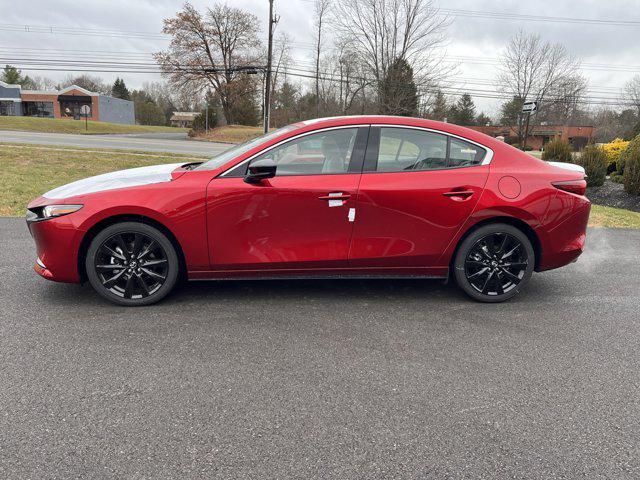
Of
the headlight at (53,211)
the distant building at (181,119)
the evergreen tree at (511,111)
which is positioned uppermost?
the distant building at (181,119)

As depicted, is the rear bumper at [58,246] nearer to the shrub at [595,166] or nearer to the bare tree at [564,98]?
the shrub at [595,166]

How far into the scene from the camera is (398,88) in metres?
24.2

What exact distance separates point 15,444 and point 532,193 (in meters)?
3.98

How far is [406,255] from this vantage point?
13.3 feet

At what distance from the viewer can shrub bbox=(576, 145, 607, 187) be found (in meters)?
13.8

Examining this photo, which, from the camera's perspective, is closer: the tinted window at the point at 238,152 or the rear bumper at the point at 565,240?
the tinted window at the point at 238,152

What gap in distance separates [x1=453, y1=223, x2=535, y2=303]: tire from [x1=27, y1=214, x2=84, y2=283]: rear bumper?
317cm

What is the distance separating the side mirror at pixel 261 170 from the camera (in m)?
3.69

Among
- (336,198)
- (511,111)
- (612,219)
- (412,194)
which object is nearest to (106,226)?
(336,198)

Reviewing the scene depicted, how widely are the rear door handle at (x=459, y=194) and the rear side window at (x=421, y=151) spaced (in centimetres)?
24

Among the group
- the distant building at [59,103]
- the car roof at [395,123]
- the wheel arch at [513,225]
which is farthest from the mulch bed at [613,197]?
the distant building at [59,103]

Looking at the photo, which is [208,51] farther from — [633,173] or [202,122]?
[633,173]

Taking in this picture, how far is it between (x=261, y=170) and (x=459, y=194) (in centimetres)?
167

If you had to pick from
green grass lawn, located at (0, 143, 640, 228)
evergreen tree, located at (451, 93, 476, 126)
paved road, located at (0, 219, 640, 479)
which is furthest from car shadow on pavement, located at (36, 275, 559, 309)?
evergreen tree, located at (451, 93, 476, 126)
